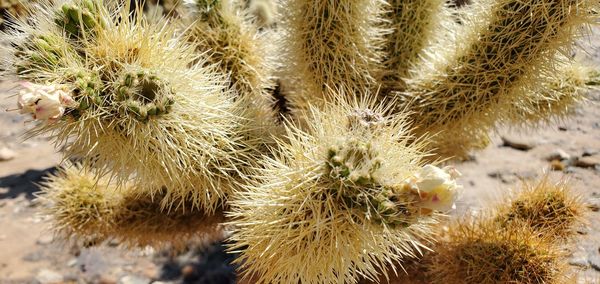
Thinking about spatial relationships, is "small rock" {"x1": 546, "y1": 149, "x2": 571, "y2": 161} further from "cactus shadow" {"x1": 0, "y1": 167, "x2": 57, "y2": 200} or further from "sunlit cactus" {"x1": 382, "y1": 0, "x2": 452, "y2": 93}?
"cactus shadow" {"x1": 0, "y1": 167, "x2": 57, "y2": 200}

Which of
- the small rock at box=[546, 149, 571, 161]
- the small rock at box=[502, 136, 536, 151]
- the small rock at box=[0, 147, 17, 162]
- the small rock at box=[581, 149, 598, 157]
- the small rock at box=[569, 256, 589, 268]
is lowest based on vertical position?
the small rock at box=[0, 147, 17, 162]

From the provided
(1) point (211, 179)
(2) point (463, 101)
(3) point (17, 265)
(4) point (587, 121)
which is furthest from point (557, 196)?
(3) point (17, 265)

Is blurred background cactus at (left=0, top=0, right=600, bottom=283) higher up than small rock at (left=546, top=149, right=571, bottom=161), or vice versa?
blurred background cactus at (left=0, top=0, right=600, bottom=283)

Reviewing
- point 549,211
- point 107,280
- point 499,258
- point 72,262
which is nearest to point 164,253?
point 107,280

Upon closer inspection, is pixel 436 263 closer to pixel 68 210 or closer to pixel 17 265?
pixel 68 210

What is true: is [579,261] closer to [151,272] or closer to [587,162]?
[587,162]

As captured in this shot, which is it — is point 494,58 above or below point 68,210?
above

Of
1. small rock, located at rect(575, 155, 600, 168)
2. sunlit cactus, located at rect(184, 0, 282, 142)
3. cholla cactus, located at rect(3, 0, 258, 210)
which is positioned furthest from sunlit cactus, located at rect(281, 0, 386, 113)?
small rock, located at rect(575, 155, 600, 168)
